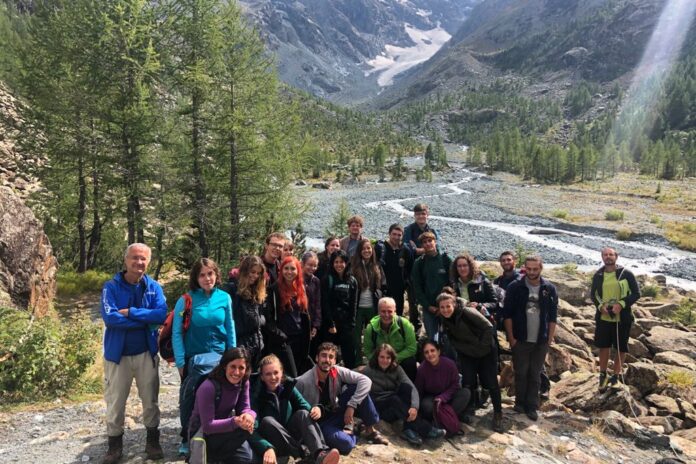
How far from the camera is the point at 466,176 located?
94812 millimetres

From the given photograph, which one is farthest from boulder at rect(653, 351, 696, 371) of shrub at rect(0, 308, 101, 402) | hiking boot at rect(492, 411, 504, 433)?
shrub at rect(0, 308, 101, 402)

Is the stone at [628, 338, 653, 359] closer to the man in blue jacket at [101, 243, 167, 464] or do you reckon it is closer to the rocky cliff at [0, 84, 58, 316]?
the man in blue jacket at [101, 243, 167, 464]

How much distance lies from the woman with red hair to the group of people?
0.02 m

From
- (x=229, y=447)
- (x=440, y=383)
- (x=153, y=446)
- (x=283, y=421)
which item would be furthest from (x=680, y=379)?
(x=153, y=446)

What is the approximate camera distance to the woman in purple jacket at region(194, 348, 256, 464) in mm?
4477

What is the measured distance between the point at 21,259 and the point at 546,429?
968 centimetres

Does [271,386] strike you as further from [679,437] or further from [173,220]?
[173,220]

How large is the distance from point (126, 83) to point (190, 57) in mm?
1876

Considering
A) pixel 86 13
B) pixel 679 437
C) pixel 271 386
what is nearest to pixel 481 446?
pixel 271 386

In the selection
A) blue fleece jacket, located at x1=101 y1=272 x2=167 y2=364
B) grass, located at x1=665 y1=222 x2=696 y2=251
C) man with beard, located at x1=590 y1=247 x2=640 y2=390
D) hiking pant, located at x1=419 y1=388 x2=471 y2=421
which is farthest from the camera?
grass, located at x1=665 y1=222 x2=696 y2=251

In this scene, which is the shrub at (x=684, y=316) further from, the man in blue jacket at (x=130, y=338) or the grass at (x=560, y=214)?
the grass at (x=560, y=214)

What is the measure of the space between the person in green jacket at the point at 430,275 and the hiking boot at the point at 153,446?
3.94 m

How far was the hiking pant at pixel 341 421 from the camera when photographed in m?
5.17

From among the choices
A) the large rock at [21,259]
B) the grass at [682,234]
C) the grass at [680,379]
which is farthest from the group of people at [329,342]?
the grass at [682,234]
